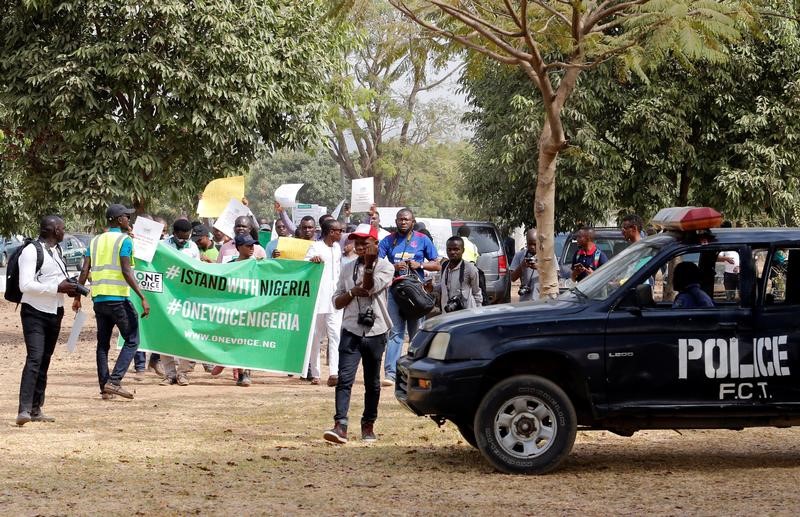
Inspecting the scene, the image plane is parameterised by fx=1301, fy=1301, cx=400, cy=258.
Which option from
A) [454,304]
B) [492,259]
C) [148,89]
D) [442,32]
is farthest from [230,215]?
[492,259]

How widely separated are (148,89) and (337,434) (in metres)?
12.0

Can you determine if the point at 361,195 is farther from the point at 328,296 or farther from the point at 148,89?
the point at 148,89

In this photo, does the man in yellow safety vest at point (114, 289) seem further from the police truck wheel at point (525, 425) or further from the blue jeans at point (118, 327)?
the police truck wheel at point (525, 425)

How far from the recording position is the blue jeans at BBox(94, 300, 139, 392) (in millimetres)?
12758

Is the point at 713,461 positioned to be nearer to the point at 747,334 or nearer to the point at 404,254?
the point at 747,334

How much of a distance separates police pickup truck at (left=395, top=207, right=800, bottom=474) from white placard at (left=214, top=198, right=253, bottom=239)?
6839 millimetres

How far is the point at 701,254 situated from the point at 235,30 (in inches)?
516

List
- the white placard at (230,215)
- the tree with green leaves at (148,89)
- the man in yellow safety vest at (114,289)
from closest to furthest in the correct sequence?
1. the man in yellow safety vest at (114,289)
2. the white placard at (230,215)
3. the tree with green leaves at (148,89)

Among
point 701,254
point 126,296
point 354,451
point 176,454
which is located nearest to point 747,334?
point 701,254

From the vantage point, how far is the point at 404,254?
13695mm

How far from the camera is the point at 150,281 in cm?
1488

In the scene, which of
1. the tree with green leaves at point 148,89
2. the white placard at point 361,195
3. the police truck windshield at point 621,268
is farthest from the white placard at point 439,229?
the police truck windshield at point 621,268

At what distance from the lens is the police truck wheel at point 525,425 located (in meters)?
8.85

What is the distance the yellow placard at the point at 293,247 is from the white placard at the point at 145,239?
140 centimetres
